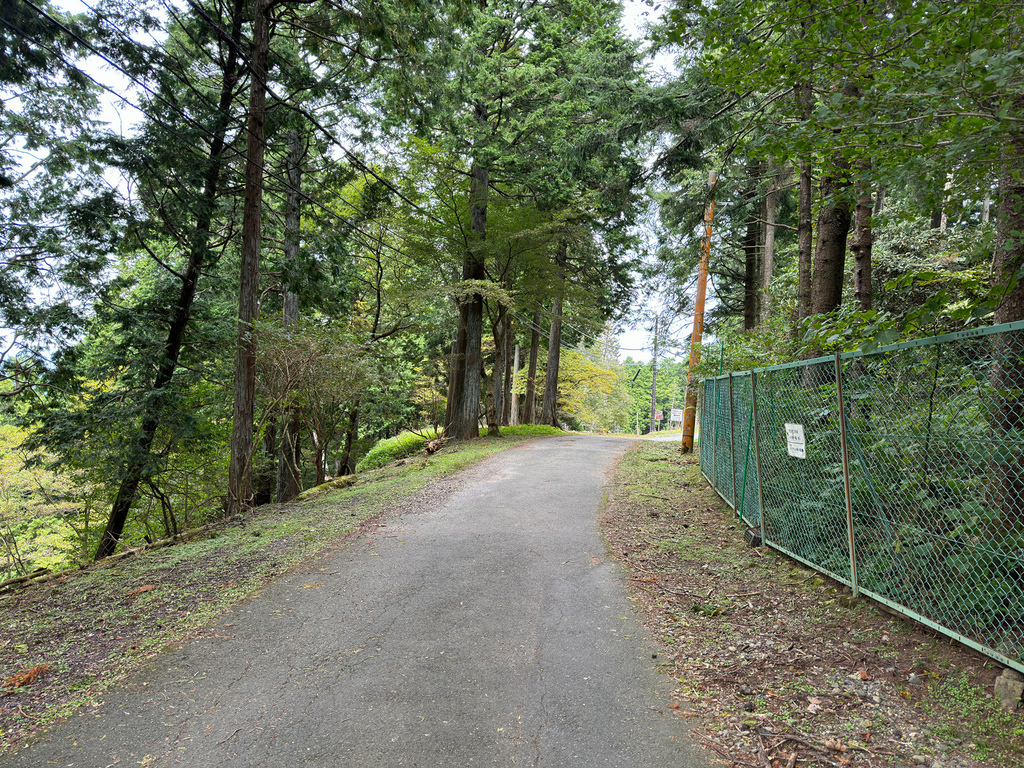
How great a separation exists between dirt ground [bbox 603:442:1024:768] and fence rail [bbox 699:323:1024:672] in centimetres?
22

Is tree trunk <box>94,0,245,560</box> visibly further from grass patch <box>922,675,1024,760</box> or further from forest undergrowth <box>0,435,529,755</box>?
grass patch <box>922,675,1024,760</box>

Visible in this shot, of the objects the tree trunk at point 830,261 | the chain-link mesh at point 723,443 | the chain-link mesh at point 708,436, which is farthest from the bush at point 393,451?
the tree trunk at point 830,261

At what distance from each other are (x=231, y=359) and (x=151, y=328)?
1616mm

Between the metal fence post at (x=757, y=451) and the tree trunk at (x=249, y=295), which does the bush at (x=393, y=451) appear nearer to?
the tree trunk at (x=249, y=295)

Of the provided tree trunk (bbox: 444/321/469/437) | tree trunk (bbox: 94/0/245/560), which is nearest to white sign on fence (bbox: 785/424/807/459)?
tree trunk (bbox: 94/0/245/560)

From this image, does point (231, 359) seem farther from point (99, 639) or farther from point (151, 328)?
point (99, 639)

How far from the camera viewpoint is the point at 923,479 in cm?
356

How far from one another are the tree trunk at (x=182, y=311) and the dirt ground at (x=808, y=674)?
905 centimetres

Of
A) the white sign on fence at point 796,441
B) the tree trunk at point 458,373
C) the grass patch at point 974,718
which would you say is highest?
the tree trunk at point 458,373

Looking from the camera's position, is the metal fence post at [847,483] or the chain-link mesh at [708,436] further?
the chain-link mesh at [708,436]

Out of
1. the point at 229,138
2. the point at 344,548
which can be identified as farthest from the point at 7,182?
the point at 344,548

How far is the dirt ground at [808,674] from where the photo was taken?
2848 mm

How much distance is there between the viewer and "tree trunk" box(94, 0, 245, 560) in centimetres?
978

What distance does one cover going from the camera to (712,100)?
31.4 feet
